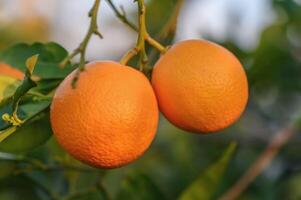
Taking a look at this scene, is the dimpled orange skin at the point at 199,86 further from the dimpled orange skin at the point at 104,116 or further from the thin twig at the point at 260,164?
the thin twig at the point at 260,164

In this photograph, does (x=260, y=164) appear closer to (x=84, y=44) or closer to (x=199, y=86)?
(x=199, y=86)

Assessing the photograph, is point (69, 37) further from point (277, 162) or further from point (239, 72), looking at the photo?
point (239, 72)

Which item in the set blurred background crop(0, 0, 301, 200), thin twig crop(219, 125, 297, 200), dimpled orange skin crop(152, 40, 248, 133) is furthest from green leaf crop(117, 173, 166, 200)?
dimpled orange skin crop(152, 40, 248, 133)

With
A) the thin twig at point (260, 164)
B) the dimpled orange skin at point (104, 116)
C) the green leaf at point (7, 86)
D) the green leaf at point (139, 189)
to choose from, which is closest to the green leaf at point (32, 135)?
the green leaf at point (7, 86)

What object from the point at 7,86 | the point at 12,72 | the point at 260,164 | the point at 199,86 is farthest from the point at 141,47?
the point at 12,72

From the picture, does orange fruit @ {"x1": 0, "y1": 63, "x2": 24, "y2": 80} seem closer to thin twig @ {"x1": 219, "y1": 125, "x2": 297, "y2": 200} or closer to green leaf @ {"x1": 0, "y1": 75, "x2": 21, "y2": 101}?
green leaf @ {"x1": 0, "y1": 75, "x2": 21, "y2": 101}
